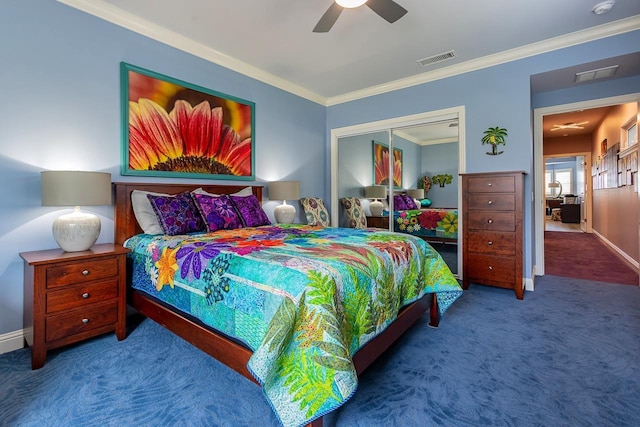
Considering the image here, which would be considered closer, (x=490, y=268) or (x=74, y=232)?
(x=74, y=232)

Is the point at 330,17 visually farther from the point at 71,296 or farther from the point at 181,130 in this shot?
the point at 71,296

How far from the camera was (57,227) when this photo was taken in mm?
2170

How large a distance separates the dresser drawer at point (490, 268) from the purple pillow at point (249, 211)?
7.76 ft

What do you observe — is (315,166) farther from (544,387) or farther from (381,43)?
(544,387)

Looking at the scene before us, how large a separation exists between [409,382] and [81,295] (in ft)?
7.29

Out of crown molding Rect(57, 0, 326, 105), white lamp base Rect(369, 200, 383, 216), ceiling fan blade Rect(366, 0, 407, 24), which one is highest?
crown molding Rect(57, 0, 326, 105)

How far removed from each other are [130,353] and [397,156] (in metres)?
3.86

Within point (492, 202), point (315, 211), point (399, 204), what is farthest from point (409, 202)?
point (315, 211)

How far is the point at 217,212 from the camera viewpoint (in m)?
2.87

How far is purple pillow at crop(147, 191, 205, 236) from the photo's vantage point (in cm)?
260

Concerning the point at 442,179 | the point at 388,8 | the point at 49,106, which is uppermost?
the point at 388,8

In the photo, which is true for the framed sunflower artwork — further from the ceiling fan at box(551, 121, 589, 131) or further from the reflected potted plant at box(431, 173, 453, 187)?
the ceiling fan at box(551, 121, 589, 131)

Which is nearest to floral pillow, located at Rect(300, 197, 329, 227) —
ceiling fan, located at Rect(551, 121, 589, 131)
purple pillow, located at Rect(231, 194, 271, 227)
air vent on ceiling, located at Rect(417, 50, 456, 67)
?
purple pillow, located at Rect(231, 194, 271, 227)

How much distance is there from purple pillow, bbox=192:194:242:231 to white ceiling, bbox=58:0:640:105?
1630 millimetres
